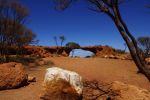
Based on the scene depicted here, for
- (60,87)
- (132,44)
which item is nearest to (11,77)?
(60,87)

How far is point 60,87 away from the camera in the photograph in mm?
8414

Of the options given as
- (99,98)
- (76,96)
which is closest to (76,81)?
(76,96)

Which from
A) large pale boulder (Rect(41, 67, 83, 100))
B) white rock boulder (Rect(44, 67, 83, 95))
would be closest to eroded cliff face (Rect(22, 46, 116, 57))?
white rock boulder (Rect(44, 67, 83, 95))

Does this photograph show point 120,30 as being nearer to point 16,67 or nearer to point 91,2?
point 91,2

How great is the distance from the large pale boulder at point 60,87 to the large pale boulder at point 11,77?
2.22 metres

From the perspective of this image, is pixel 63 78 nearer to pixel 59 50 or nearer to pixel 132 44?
pixel 132 44

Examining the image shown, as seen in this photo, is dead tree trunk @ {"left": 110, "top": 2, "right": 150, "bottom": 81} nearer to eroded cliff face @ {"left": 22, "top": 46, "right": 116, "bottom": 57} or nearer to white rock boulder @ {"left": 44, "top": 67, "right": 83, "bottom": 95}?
white rock boulder @ {"left": 44, "top": 67, "right": 83, "bottom": 95}

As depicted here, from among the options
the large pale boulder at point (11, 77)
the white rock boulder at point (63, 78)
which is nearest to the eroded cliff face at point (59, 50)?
the large pale boulder at point (11, 77)

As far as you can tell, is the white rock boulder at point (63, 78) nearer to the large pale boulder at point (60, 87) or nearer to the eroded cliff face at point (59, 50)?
the large pale boulder at point (60, 87)

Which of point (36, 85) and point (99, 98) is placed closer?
point (99, 98)

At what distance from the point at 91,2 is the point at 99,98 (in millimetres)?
3187

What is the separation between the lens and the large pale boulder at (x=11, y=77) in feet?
33.7

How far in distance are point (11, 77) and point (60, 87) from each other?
9.11 feet

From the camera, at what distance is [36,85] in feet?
35.7
